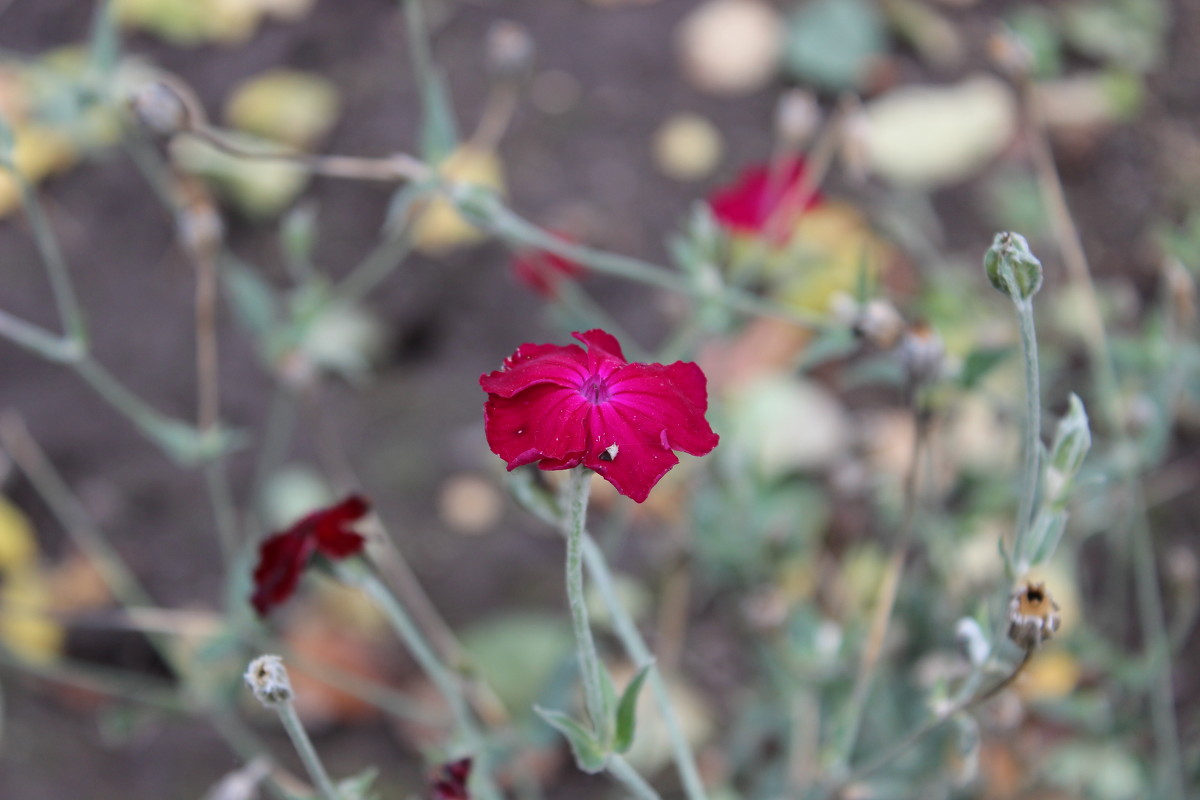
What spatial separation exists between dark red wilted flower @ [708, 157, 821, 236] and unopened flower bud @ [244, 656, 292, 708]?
657 millimetres

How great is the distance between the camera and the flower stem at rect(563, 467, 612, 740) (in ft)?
1.54

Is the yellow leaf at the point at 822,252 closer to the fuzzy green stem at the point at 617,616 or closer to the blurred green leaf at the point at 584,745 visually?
the fuzzy green stem at the point at 617,616

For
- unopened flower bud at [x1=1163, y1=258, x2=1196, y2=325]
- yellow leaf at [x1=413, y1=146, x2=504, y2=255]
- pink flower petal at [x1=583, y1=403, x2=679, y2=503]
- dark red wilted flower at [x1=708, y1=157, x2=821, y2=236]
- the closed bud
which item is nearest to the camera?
pink flower petal at [x1=583, y1=403, x2=679, y2=503]

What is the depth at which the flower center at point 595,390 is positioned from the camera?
20.0 inches

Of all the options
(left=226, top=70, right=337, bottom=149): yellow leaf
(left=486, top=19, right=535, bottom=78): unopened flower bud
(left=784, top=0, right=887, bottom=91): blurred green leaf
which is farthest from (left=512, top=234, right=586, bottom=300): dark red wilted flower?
(left=784, top=0, right=887, bottom=91): blurred green leaf

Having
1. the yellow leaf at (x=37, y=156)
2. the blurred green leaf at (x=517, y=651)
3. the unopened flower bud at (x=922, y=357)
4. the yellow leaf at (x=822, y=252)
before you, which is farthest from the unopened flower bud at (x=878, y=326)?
the yellow leaf at (x=37, y=156)

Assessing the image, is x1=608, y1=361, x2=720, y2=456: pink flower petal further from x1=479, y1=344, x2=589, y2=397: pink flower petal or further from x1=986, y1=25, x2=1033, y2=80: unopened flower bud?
x1=986, y1=25, x2=1033, y2=80: unopened flower bud

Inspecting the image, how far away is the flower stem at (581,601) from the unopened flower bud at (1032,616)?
196mm

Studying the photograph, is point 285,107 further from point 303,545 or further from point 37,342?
point 303,545

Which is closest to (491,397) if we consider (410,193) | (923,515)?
(410,193)

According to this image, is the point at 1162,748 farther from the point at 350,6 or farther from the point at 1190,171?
the point at 350,6

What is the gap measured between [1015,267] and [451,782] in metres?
0.37

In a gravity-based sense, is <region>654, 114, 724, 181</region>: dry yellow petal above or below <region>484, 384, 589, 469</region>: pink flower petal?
above

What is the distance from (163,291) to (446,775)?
1049 millimetres
